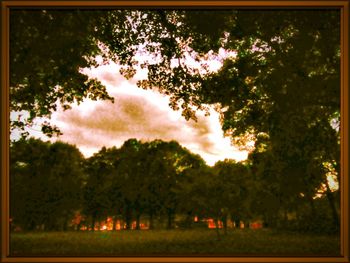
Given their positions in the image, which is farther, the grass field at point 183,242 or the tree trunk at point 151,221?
the tree trunk at point 151,221

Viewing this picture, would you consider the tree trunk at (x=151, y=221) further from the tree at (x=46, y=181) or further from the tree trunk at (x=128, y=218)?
the tree at (x=46, y=181)

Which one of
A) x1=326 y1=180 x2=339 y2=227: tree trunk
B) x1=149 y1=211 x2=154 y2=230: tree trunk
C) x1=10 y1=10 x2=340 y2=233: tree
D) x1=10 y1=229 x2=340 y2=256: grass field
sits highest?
x1=10 y1=10 x2=340 y2=233: tree

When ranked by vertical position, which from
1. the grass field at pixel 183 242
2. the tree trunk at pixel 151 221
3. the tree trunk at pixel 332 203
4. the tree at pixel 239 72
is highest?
the tree at pixel 239 72

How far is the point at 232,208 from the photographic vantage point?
5547 millimetres

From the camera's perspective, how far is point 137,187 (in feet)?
19.7

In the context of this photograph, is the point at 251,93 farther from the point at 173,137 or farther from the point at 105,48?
the point at 105,48

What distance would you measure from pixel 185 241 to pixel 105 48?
133 inches

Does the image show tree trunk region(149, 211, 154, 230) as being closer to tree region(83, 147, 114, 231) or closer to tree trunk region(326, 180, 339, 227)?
tree region(83, 147, 114, 231)

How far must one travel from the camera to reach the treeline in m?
5.44

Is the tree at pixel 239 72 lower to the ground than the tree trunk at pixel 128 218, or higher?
higher

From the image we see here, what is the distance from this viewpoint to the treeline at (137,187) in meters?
5.44

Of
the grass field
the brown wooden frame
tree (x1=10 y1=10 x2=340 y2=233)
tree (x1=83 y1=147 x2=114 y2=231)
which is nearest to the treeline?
tree (x1=83 y1=147 x2=114 y2=231)
